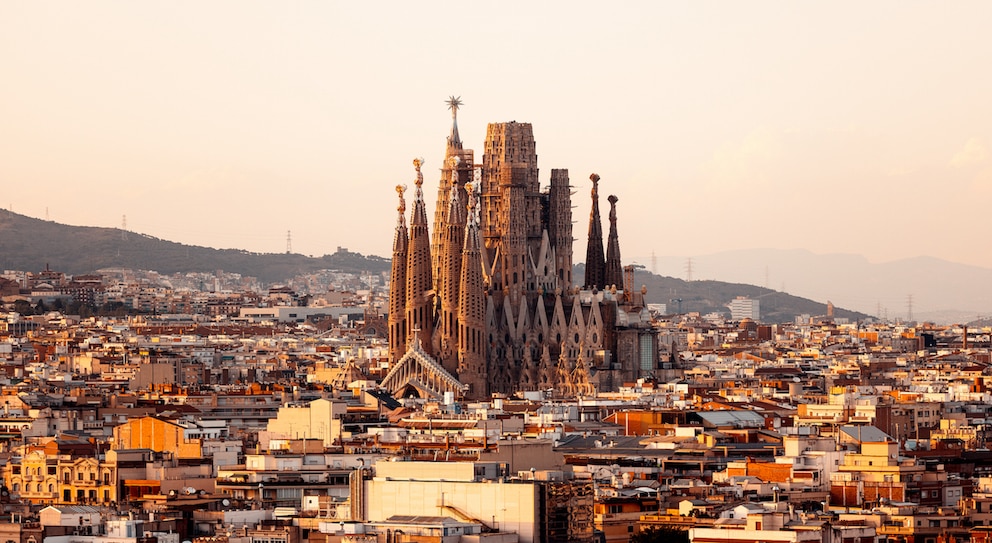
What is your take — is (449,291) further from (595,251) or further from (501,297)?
(595,251)

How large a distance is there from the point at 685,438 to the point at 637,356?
56.5m

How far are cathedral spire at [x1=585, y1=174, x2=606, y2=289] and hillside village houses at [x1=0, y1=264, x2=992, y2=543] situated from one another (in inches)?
246

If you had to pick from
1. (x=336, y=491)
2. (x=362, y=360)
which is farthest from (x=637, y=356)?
(x=336, y=491)

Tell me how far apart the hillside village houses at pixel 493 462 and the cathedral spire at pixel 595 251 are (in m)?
6.24

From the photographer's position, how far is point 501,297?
150 meters

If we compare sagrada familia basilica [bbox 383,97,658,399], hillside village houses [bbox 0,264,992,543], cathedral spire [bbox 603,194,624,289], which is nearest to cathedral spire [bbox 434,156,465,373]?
sagrada familia basilica [bbox 383,97,658,399]

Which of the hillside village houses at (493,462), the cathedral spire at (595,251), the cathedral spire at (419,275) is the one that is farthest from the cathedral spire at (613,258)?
the cathedral spire at (419,275)

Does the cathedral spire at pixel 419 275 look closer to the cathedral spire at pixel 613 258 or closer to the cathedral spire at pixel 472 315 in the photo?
the cathedral spire at pixel 472 315

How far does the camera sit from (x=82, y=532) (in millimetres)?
66562

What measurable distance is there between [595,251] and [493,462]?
94.6 meters

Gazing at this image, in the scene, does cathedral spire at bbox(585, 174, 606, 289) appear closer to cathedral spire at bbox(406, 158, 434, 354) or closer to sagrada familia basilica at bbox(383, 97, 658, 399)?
sagrada familia basilica at bbox(383, 97, 658, 399)

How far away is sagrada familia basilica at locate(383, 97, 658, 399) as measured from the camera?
146 metres

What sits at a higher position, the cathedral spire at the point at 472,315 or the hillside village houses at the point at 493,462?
the cathedral spire at the point at 472,315

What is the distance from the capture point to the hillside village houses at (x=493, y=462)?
2410 inches
